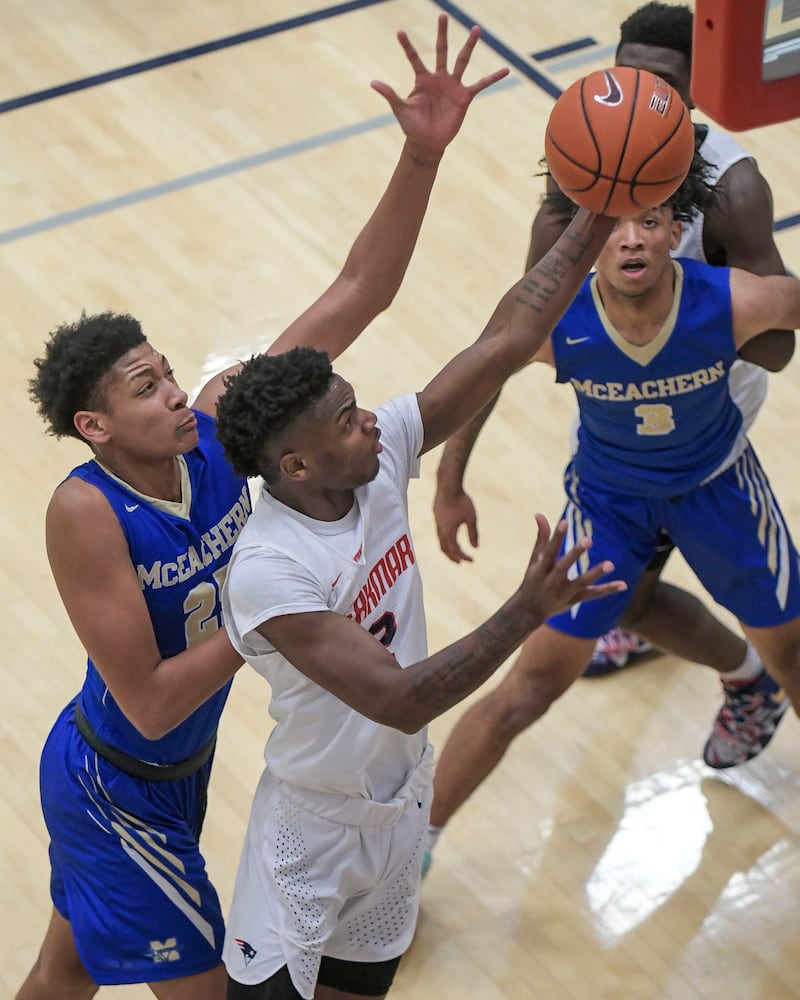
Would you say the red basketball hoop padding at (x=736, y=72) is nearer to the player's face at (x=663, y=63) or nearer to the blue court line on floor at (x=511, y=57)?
the player's face at (x=663, y=63)

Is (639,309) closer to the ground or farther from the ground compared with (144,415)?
farther from the ground

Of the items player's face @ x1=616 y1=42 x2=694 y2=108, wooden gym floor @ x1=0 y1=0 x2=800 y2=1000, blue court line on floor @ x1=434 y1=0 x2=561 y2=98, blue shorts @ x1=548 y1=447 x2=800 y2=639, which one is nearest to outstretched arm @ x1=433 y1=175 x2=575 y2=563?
blue shorts @ x1=548 y1=447 x2=800 y2=639

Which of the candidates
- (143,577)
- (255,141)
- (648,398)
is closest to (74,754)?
(143,577)

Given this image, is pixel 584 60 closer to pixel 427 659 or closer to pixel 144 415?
pixel 144 415

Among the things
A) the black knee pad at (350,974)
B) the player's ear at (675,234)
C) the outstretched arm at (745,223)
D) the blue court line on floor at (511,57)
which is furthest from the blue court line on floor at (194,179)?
the black knee pad at (350,974)

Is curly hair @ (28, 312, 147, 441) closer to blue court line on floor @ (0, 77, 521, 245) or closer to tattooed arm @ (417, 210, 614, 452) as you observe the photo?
tattooed arm @ (417, 210, 614, 452)

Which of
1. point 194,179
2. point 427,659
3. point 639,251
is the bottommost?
point 427,659

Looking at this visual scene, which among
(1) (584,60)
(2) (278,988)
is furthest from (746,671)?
(1) (584,60)

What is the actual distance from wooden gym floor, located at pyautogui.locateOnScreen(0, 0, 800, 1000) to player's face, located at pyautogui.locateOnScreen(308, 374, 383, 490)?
5.35ft

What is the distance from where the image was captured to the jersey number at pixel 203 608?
10.7 feet

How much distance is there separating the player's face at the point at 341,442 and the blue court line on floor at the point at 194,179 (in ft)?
12.2

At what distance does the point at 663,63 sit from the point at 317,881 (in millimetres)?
2179

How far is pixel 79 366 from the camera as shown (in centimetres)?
318

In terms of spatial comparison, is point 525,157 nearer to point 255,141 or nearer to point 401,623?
point 255,141
